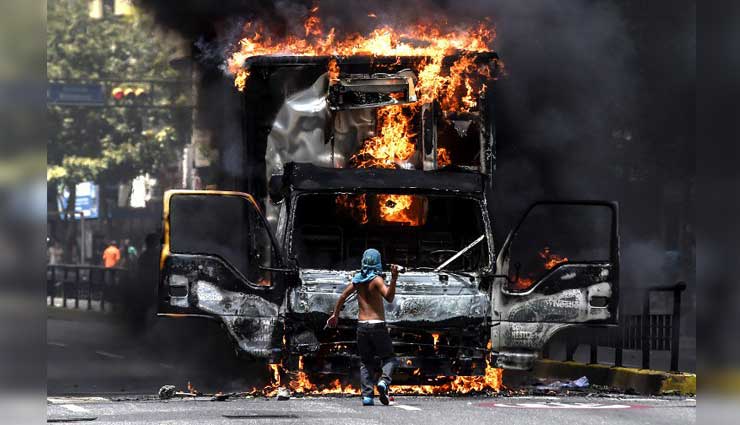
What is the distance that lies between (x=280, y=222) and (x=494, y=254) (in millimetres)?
1892

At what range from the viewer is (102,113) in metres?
47.2

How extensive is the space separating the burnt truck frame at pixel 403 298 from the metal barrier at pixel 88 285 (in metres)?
16.6

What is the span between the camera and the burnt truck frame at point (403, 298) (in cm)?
1155

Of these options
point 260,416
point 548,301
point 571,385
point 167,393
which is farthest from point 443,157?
point 260,416

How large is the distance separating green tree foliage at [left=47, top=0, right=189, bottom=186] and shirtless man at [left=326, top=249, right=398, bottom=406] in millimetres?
34766

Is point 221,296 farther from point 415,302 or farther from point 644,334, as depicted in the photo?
point 644,334

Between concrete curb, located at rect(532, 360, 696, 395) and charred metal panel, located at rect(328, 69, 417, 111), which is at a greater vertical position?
charred metal panel, located at rect(328, 69, 417, 111)

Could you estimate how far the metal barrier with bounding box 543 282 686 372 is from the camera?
44.2ft

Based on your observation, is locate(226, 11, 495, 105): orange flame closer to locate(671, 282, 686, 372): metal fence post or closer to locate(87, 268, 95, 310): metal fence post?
locate(671, 282, 686, 372): metal fence post

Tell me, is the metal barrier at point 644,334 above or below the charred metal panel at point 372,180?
below

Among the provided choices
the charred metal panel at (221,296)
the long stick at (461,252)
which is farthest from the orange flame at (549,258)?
the charred metal panel at (221,296)

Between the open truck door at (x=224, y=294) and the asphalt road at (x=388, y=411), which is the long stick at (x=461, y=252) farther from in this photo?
the open truck door at (x=224, y=294)

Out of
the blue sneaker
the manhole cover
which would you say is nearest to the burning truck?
the blue sneaker

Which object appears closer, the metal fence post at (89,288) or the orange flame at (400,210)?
the orange flame at (400,210)
